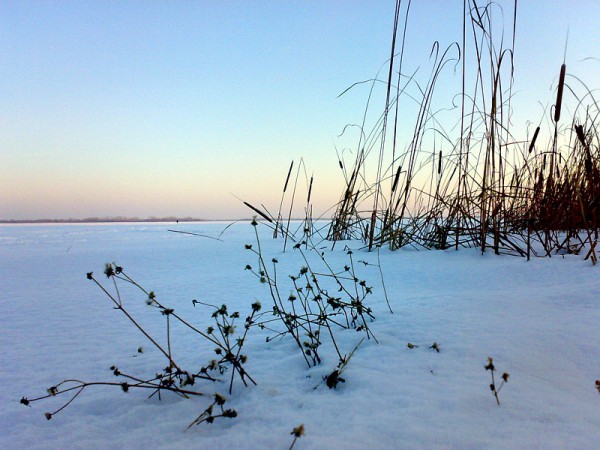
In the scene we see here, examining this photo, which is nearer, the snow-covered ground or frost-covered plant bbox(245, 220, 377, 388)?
the snow-covered ground

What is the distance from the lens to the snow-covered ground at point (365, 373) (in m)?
0.50

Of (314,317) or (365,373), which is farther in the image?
(314,317)

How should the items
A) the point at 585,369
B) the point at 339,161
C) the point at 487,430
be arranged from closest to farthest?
the point at 487,430, the point at 585,369, the point at 339,161

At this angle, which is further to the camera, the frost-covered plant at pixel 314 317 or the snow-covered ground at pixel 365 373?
the frost-covered plant at pixel 314 317

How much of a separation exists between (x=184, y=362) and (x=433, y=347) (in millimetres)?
508

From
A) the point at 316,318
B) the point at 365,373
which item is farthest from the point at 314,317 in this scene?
the point at 365,373

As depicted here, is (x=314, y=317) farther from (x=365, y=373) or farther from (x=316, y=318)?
(x=365, y=373)

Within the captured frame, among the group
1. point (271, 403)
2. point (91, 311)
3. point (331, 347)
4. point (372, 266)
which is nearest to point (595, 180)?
point (372, 266)

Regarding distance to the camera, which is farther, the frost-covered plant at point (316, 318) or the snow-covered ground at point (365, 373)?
the frost-covered plant at point (316, 318)

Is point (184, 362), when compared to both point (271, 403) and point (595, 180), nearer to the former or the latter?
point (271, 403)

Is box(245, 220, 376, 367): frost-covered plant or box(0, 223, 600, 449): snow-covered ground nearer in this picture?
box(0, 223, 600, 449): snow-covered ground

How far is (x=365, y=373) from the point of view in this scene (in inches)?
25.8

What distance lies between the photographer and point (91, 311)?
1162 mm

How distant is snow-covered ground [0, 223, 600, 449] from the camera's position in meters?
0.50
